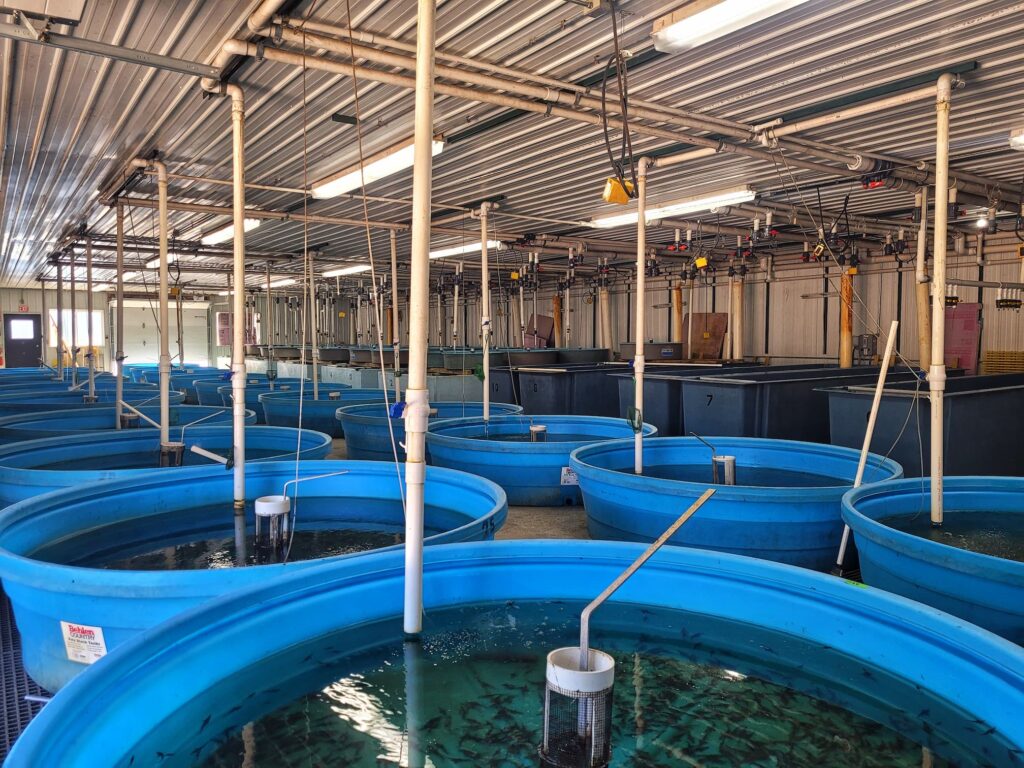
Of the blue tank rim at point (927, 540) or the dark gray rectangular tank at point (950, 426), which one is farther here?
the dark gray rectangular tank at point (950, 426)

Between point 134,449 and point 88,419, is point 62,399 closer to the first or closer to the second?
point 88,419

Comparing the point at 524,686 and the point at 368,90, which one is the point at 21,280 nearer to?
the point at 368,90

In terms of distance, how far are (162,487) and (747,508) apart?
3.64 metres

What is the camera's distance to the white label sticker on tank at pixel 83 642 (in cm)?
277

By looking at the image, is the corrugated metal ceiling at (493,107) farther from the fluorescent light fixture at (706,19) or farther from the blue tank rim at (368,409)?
the blue tank rim at (368,409)

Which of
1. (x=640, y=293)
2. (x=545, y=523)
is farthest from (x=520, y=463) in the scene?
(x=640, y=293)

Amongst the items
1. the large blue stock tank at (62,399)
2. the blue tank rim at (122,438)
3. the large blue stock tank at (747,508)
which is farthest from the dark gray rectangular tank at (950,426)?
the large blue stock tank at (62,399)

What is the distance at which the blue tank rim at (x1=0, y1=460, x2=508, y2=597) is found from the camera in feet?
8.63

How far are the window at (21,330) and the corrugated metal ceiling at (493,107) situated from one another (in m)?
15.4

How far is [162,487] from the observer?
4.41 m

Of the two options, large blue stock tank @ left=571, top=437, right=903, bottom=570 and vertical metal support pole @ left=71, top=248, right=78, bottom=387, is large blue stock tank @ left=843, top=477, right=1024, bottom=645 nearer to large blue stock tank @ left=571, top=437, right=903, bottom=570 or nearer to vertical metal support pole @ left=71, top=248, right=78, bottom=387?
large blue stock tank @ left=571, top=437, right=903, bottom=570

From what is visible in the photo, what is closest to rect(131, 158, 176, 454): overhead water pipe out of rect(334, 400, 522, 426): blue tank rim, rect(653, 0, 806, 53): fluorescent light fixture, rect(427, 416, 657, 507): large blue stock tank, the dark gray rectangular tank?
rect(334, 400, 522, 426): blue tank rim

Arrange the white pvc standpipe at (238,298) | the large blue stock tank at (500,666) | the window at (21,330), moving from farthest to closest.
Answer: the window at (21,330)
the white pvc standpipe at (238,298)
the large blue stock tank at (500,666)

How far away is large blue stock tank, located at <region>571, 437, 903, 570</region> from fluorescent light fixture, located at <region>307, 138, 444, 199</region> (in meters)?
2.78
